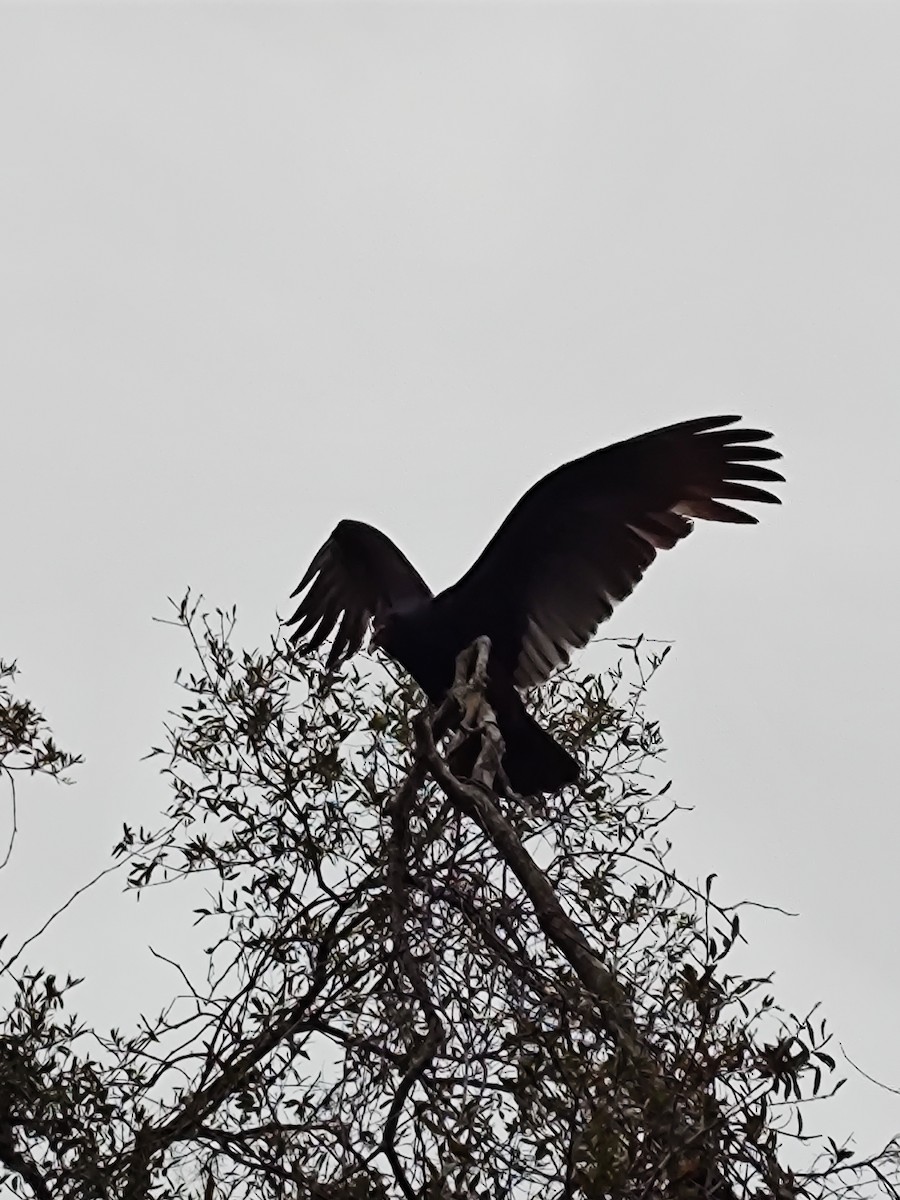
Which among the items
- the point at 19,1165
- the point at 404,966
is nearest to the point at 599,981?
the point at 404,966

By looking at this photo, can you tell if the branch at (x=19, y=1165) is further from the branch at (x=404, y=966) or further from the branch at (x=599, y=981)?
the branch at (x=599, y=981)

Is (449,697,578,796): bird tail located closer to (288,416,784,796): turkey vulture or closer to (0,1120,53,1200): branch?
(288,416,784,796): turkey vulture

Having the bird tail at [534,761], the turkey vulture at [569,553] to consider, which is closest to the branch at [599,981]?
the bird tail at [534,761]

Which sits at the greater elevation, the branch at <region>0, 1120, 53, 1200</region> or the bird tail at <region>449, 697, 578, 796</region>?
the bird tail at <region>449, 697, 578, 796</region>

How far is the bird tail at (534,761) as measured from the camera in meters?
5.11

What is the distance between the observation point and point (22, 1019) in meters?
4.13

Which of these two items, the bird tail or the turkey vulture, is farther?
the turkey vulture

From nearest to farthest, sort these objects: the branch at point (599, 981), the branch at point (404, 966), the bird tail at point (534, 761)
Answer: the branch at point (599, 981) → the branch at point (404, 966) → the bird tail at point (534, 761)

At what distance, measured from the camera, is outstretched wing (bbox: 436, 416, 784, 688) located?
5594 mm

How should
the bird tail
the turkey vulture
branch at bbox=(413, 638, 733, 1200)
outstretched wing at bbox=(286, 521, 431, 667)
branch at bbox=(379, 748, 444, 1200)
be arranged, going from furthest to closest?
outstretched wing at bbox=(286, 521, 431, 667)
the turkey vulture
the bird tail
branch at bbox=(379, 748, 444, 1200)
branch at bbox=(413, 638, 733, 1200)

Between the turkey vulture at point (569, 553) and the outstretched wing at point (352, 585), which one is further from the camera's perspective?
the outstretched wing at point (352, 585)

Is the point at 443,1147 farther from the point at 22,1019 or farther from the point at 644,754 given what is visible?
the point at 644,754

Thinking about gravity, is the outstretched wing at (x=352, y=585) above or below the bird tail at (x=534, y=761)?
above

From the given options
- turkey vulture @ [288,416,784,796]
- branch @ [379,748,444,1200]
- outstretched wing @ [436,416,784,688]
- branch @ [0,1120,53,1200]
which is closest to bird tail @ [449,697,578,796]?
turkey vulture @ [288,416,784,796]
